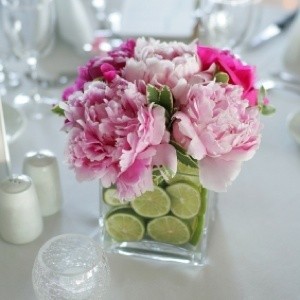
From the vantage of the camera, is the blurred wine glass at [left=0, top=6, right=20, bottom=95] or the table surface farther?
the blurred wine glass at [left=0, top=6, right=20, bottom=95]

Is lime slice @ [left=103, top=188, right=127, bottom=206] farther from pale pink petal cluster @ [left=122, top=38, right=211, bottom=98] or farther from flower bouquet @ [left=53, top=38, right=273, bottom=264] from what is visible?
pale pink petal cluster @ [left=122, top=38, right=211, bottom=98]

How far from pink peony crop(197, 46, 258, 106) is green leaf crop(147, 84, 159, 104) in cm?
11

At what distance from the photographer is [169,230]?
75 cm

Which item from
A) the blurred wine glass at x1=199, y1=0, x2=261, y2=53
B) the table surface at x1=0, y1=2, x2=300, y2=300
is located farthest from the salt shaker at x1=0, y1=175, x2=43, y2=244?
the blurred wine glass at x1=199, y1=0, x2=261, y2=53

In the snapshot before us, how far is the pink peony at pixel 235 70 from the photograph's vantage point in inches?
28.1

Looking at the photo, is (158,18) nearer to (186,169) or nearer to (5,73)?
(5,73)

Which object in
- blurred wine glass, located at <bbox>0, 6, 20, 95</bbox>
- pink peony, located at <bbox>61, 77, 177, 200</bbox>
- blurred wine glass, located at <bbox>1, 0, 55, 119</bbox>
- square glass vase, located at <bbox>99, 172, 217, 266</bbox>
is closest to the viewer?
pink peony, located at <bbox>61, 77, 177, 200</bbox>

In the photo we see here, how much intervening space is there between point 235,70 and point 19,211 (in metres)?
0.33

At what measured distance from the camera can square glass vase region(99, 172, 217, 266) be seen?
28.3 inches

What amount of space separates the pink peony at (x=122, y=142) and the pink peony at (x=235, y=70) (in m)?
0.12

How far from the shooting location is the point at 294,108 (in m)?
1.11

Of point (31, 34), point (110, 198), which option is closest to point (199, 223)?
point (110, 198)

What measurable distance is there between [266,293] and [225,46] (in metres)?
0.58

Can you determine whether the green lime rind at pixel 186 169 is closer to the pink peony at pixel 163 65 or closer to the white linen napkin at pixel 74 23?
the pink peony at pixel 163 65
